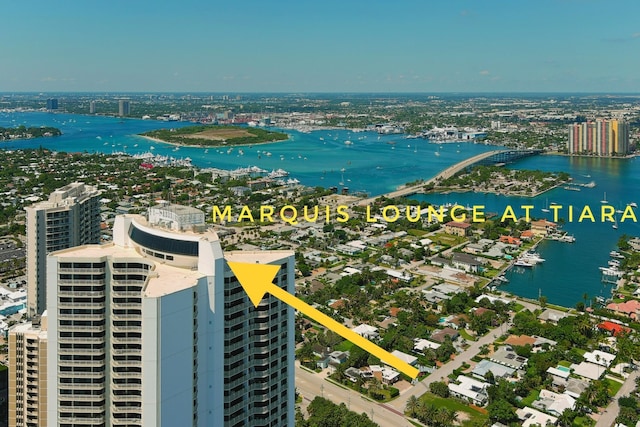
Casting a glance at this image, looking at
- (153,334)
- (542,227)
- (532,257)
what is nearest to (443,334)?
(532,257)

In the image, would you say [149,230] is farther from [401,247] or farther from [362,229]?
[362,229]

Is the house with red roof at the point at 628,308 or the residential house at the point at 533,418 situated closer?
the residential house at the point at 533,418

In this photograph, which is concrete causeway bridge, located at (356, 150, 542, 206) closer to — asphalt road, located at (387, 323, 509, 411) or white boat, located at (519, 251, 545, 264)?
white boat, located at (519, 251, 545, 264)

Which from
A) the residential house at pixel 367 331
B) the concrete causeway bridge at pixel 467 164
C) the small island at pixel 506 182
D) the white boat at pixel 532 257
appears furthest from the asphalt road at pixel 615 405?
the small island at pixel 506 182

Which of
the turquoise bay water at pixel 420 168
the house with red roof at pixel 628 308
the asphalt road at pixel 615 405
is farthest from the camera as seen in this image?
the turquoise bay water at pixel 420 168

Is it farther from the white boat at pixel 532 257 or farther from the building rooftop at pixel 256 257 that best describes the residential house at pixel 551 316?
the building rooftop at pixel 256 257

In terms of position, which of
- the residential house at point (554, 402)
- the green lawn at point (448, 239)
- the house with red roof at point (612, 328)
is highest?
the green lawn at point (448, 239)

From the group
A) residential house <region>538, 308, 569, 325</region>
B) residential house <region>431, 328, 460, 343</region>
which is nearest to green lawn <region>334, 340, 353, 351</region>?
residential house <region>431, 328, 460, 343</region>
